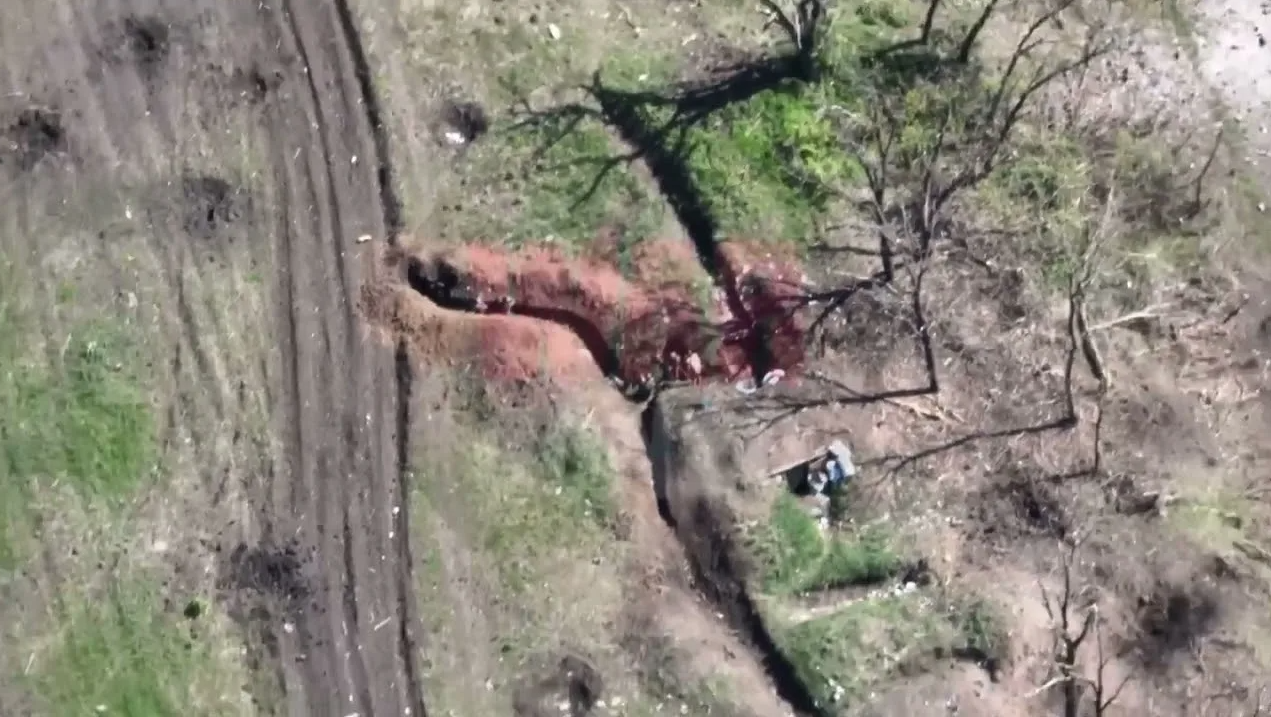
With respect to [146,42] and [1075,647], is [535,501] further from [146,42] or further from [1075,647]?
[146,42]

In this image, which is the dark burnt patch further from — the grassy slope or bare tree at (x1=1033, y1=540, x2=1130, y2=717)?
bare tree at (x1=1033, y1=540, x2=1130, y2=717)

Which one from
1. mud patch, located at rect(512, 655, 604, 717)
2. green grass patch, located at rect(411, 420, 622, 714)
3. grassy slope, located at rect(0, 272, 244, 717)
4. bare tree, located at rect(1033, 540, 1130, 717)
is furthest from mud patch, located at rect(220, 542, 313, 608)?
bare tree, located at rect(1033, 540, 1130, 717)

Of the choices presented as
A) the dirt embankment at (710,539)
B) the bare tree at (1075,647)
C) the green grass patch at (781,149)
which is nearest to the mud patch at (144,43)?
the green grass patch at (781,149)

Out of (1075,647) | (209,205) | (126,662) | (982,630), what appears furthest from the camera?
(209,205)

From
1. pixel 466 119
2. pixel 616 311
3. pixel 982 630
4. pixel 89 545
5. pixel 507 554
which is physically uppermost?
pixel 466 119

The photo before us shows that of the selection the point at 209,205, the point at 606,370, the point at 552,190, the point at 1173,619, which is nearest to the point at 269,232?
the point at 209,205

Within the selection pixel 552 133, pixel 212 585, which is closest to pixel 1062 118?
pixel 552 133

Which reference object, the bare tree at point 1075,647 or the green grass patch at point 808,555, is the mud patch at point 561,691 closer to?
the green grass patch at point 808,555
